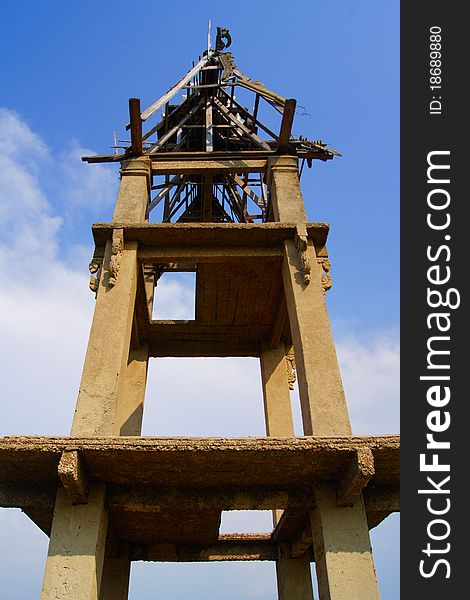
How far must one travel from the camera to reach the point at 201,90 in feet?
49.7

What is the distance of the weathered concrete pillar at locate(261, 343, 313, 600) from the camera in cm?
988

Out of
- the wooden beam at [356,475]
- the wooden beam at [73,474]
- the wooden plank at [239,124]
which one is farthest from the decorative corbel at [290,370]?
the wooden beam at [73,474]

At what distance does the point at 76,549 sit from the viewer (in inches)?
245

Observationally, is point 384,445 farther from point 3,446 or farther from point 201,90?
point 201,90

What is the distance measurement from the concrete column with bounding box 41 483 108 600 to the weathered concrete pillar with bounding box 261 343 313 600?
472 cm

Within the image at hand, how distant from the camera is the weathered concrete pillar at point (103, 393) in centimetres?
608

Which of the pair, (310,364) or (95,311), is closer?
(310,364)

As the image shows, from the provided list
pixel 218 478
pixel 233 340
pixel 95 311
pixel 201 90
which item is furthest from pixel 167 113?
pixel 218 478

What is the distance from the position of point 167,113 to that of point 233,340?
21.4 feet

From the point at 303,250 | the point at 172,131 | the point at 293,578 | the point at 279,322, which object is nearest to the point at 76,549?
the point at 293,578

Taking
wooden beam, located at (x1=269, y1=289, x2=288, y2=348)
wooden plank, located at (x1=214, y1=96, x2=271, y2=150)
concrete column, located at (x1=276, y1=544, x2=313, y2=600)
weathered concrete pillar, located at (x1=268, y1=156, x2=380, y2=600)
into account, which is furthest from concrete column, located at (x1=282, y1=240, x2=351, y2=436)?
wooden plank, located at (x1=214, y1=96, x2=271, y2=150)

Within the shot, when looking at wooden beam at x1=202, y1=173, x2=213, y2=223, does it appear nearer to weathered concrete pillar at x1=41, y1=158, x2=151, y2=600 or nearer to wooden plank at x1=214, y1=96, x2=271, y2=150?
wooden plank at x1=214, y1=96, x2=271, y2=150

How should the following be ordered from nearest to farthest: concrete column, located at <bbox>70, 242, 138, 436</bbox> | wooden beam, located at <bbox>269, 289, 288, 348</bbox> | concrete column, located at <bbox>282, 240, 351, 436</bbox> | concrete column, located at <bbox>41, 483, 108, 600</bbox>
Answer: concrete column, located at <bbox>41, 483, 108, 600</bbox>
concrete column, located at <bbox>70, 242, 138, 436</bbox>
concrete column, located at <bbox>282, 240, 351, 436</bbox>
wooden beam, located at <bbox>269, 289, 288, 348</bbox>

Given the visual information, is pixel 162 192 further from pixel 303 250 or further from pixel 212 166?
pixel 303 250
